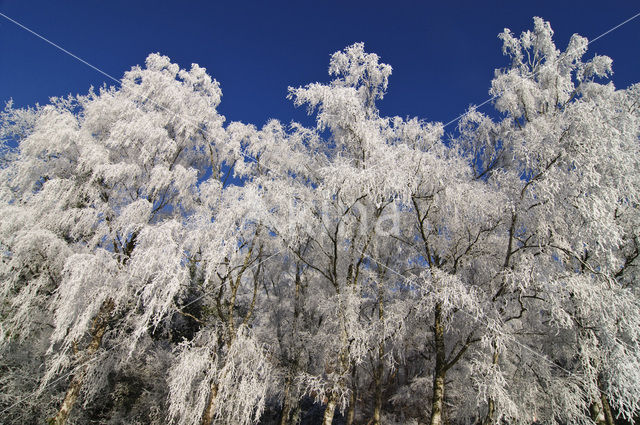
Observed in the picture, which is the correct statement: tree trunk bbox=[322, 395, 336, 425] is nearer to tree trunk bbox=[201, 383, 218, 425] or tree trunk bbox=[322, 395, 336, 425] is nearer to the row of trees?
the row of trees

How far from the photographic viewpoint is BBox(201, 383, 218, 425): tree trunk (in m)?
7.14

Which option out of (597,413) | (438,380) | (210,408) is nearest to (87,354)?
(210,408)

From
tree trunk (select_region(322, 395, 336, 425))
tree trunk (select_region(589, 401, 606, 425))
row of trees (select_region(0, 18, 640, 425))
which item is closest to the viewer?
row of trees (select_region(0, 18, 640, 425))

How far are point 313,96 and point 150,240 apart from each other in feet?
17.8

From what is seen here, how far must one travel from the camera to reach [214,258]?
7.12 metres

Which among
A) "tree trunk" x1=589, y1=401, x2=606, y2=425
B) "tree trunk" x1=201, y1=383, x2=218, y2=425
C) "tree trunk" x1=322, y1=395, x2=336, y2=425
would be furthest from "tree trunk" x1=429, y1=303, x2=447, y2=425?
"tree trunk" x1=201, y1=383, x2=218, y2=425

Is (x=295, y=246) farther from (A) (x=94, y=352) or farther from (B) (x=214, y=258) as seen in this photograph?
(A) (x=94, y=352)

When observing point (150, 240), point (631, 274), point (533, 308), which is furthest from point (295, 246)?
point (631, 274)

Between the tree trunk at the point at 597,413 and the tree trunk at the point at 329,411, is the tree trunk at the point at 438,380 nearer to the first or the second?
the tree trunk at the point at 329,411

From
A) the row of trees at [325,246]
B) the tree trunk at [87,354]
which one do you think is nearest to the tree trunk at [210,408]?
the row of trees at [325,246]

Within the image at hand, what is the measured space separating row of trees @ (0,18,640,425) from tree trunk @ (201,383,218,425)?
0.04 metres

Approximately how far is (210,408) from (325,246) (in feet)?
18.7

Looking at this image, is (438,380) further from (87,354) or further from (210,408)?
(87,354)

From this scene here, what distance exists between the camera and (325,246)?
1108cm
